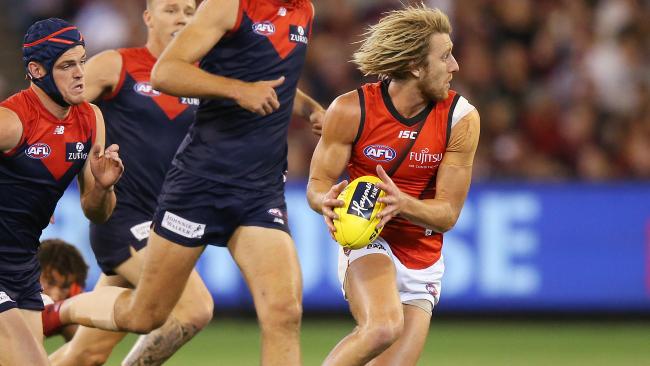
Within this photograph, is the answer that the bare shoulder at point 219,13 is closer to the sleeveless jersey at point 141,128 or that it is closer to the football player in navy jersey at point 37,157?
the football player in navy jersey at point 37,157

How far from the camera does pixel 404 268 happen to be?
22.4 feet

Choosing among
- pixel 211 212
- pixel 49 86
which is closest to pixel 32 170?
pixel 49 86

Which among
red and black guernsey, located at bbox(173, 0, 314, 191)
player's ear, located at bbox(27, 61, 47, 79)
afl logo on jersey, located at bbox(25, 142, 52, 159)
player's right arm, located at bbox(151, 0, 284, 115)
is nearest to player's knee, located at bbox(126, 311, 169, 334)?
red and black guernsey, located at bbox(173, 0, 314, 191)

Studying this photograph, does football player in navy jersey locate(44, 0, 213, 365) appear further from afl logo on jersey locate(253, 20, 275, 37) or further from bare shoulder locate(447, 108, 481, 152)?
bare shoulder locate(447, 108, 481, 152)

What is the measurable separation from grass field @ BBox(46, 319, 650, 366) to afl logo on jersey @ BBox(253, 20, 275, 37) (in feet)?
12.6

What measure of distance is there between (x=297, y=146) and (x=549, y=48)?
9.82 feet

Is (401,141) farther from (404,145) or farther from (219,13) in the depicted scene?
(219,13)

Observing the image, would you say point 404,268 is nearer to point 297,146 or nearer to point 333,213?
point 333,213

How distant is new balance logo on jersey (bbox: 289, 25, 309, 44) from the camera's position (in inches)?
256

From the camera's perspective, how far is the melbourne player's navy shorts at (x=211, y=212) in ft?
21.0

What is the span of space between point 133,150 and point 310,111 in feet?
4.07

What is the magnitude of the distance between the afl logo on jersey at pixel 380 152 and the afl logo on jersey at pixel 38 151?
5.52ft

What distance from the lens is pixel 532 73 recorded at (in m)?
13.5

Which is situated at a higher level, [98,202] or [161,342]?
[98,202]
